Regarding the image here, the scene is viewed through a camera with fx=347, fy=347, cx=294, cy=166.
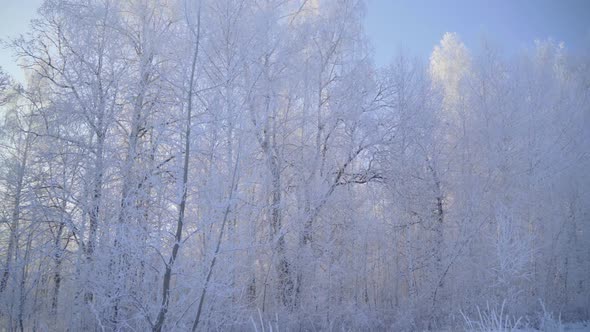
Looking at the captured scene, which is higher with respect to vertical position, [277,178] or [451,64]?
[451,64]

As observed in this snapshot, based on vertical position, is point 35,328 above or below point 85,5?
below

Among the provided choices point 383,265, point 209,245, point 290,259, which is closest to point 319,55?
point 290,259

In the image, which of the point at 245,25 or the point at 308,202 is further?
the point at 308,202

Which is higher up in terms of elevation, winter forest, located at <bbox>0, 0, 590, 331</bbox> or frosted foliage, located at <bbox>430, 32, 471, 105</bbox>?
frosted foliage, located at <bbox>430, 32, 471, 105</bbox>

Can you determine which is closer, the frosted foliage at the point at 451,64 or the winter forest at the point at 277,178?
the winter forest at the point at 277,178

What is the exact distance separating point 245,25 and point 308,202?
464 cm

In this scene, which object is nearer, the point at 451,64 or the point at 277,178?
the point at 277,178

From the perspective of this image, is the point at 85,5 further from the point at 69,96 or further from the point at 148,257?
the point at 148,257

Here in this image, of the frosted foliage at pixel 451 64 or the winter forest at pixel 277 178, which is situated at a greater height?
the frosted foliage at pixel 451 64

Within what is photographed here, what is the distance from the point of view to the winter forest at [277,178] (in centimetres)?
446

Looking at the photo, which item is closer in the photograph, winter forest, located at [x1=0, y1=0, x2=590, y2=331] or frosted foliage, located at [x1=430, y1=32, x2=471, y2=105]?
winter forest, located at [x1=0, y1=0, x2=590, y2=331]

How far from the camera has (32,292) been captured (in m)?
5.94

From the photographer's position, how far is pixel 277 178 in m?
8.36

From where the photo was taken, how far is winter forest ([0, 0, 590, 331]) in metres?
4.46
